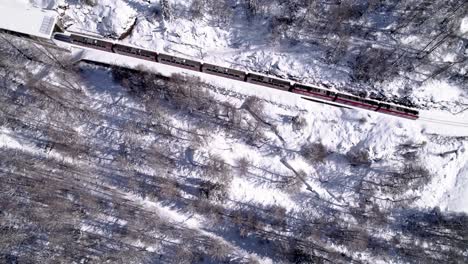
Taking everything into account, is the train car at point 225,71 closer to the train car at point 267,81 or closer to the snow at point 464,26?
the train car at point 267,81

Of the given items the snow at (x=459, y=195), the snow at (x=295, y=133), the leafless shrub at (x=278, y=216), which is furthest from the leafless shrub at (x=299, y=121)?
the snow at (x=459, y=195)

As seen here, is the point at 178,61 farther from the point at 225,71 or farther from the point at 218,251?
the point at 218,251

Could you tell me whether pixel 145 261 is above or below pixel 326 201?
below

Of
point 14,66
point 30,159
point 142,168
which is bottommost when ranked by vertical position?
point 30,159

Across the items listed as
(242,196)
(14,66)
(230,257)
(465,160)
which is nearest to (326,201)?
(242,196)

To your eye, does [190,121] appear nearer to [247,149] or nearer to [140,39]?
[247,149]

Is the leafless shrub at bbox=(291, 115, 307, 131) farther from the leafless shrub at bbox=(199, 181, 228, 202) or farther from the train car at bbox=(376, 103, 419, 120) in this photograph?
the leafless shrub at bbox=(199, 181, 228, 202)
